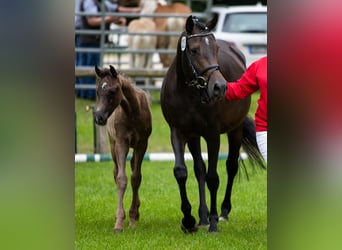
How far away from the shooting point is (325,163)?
2977mm

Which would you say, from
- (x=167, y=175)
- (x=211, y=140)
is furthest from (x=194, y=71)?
(x=167, y=175)

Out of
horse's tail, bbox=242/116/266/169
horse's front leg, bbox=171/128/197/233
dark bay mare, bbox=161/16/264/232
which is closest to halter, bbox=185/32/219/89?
dark bay mare, bbox=161/16/264/232

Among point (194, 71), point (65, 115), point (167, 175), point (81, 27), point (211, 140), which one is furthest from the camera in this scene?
point (81, 27)

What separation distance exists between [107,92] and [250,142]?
2.18 meters

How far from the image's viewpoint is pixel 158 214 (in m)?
8.63

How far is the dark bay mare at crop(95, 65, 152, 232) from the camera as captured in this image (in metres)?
7.42

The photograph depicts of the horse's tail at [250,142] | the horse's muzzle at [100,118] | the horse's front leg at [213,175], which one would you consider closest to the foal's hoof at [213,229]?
the horse's front leg at [213,175]

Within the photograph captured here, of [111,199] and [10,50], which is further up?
[10,50]

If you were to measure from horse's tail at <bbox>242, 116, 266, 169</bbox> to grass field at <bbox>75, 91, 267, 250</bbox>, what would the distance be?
53 cm

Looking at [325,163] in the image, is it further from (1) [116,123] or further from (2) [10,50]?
(1) [116,123]

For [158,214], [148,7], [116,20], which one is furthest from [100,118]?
[148,7]

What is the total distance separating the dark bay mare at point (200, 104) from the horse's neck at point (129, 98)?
0.26 m

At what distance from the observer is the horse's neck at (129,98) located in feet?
25.3

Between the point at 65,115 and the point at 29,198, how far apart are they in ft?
1.20
